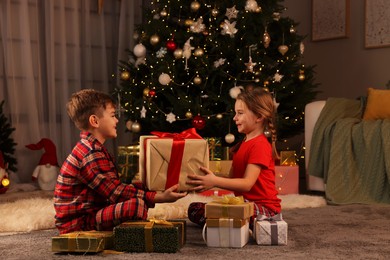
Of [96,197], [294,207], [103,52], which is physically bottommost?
[294,207]

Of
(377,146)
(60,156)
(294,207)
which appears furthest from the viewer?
(60,156)

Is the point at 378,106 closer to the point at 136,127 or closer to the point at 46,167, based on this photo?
the point at 136,127

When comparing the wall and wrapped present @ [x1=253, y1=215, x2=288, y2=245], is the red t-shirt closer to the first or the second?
wrapped present @ [x1=253, y1=215, x2=288, y2=245]

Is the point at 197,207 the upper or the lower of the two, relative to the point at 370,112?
lower

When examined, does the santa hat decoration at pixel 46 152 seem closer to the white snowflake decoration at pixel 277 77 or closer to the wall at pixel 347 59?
the white snowflake decoration at pixel 277 77

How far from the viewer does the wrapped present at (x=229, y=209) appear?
234 cm

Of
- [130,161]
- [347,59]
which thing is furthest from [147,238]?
[347,59]

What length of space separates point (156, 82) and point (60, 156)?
113 centimetres

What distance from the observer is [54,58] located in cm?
495

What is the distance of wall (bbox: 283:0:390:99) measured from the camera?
5.34m

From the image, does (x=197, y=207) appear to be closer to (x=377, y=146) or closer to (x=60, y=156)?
(x=377, y=146)

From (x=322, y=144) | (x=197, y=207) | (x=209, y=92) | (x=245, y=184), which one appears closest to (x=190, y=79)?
(x=209, y=92)

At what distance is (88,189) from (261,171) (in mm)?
710

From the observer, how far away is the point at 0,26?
4.64 meters
